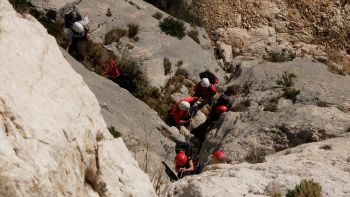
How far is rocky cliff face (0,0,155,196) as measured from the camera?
5508mm

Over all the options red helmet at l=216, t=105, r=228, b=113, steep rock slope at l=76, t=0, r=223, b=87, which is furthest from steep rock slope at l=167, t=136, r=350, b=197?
steep rock slope at l=76, t=0, r=223, b=87

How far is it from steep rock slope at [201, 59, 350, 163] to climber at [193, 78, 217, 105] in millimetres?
1139

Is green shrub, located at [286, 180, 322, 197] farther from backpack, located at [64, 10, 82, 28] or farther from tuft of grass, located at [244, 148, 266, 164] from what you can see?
backpack, located at [64, 10, 82, 28]

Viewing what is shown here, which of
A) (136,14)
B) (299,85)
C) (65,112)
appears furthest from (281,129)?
(65,112)

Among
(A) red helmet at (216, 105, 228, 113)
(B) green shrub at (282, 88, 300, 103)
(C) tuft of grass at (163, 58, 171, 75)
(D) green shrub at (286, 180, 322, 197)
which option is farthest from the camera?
(C) tuft of grass at (163, 58, 171, 75)

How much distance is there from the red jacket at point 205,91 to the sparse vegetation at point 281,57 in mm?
4637

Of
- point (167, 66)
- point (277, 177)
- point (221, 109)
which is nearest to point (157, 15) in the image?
point (167, 66)

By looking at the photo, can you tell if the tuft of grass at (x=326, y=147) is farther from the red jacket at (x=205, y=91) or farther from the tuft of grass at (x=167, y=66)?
the tuft of grass at (x=167, y=66)

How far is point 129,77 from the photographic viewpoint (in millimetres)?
20953

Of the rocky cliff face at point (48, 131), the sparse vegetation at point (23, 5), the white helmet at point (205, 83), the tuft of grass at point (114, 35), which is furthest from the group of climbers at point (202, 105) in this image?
the rocky cliff face at point (48, 131)

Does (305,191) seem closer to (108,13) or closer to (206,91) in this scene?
(206,91)

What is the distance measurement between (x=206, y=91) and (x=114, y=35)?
4.83 m

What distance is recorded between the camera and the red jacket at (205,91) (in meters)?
20.6

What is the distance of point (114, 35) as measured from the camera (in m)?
22.6
